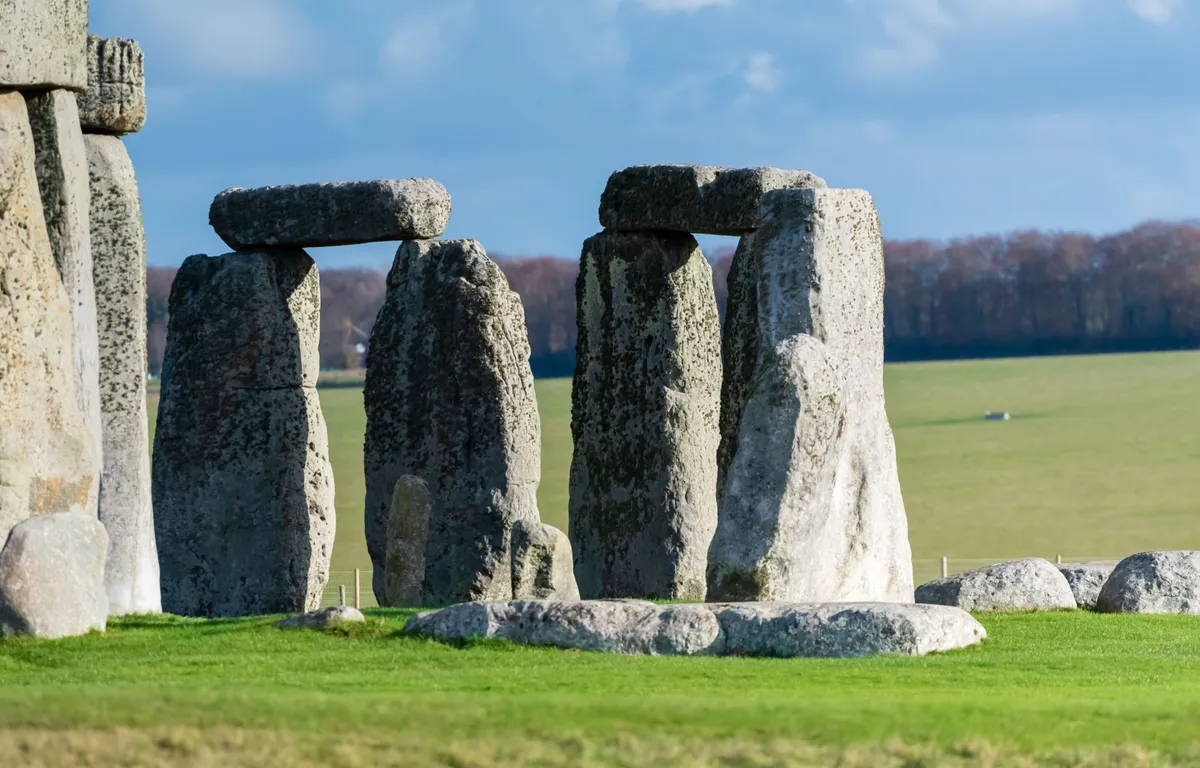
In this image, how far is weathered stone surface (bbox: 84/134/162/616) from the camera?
18.7m

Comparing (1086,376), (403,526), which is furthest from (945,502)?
(403,526)

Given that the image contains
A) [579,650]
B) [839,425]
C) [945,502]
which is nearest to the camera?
[579,650]

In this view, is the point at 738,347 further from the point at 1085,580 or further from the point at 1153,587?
the point at 1153,587

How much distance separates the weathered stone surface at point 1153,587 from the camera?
1902cm

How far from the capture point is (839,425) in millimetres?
16516

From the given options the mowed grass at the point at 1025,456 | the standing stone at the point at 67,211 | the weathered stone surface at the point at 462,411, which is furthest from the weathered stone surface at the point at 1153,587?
the mowed grass at the point at 1025,456

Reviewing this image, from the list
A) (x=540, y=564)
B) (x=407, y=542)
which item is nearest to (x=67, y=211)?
(x=540, y=564)

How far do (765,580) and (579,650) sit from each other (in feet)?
6.35

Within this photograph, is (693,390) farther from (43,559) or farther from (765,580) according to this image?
(43,559)

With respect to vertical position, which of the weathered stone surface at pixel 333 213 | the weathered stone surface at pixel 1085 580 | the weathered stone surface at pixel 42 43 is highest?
the weathered stone surface at pixel 42 43

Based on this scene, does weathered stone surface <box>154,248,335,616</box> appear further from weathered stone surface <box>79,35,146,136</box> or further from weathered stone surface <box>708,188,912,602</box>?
weathered stone surface <box>708,188,912,602</box>

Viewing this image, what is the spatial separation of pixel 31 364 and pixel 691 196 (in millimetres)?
8156

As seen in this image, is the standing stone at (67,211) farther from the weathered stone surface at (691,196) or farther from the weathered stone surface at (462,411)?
the weathered stone surface at (691,196)

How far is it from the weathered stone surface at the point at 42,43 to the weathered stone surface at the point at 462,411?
626 cm
